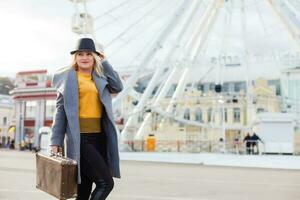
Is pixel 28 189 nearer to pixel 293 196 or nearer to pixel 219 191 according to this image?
pixel 219 191

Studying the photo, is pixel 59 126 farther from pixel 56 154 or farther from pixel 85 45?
pixel 85 45

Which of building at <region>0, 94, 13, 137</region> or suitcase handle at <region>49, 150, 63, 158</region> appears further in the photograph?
building at <region>0, 94, 13, 137</region>

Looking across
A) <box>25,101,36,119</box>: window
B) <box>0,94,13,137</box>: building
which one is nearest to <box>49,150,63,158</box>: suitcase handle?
<box>25,101,36,119</box>: window

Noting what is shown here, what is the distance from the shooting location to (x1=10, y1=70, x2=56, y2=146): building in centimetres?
5962

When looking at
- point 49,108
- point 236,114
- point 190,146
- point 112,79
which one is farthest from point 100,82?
point 49,108

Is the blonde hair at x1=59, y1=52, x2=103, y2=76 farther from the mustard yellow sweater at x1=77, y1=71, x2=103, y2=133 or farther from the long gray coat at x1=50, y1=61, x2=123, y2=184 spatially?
the mustard yellow sweater at x1=77, y1=71, x2=103, y2=133

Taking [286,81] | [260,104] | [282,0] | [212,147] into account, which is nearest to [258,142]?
[212,147]

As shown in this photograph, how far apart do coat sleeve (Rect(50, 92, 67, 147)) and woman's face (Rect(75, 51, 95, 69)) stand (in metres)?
0.32

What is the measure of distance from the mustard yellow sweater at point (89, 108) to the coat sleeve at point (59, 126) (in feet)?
0.46

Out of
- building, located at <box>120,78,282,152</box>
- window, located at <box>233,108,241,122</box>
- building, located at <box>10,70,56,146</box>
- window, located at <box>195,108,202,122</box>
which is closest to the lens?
building, located at <box>120,78,282,152</box>

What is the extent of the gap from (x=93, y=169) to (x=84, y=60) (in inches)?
35.6

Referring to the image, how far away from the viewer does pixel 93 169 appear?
3982 mm

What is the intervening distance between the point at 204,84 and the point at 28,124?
2147 cm

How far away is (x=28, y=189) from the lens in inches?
330
